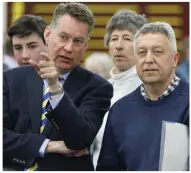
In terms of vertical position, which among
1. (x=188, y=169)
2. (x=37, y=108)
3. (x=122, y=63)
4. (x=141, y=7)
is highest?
(x=141, y=7)

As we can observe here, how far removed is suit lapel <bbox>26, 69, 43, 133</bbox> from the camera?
3.74 metres

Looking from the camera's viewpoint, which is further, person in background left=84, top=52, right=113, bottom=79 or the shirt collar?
person in background left=84, top=52, right=113, bottom=79

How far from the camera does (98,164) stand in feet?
12.5

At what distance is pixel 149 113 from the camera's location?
146 inches

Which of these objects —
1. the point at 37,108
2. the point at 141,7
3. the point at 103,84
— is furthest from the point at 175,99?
the point at 141,7

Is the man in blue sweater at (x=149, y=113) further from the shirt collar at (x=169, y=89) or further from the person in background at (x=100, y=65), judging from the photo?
the person in background at (x=100, y=65)

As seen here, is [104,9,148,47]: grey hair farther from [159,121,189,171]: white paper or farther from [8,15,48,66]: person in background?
[159,121,189,171]: white paper

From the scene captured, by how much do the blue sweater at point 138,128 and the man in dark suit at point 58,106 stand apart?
102mm

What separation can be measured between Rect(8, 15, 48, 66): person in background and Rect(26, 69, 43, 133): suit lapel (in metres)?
0.67

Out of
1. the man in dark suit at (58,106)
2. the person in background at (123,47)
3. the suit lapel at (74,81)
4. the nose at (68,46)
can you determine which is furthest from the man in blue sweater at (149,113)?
the person in background at (123,47)

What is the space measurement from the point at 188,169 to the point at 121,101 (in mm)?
579

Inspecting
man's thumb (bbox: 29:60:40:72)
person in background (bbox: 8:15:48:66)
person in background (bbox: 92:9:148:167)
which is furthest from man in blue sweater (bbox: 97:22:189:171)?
person in background (bbox: 8:15:48:66)

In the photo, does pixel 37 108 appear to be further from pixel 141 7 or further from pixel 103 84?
pixel 141 7

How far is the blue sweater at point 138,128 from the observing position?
3.61 metres
